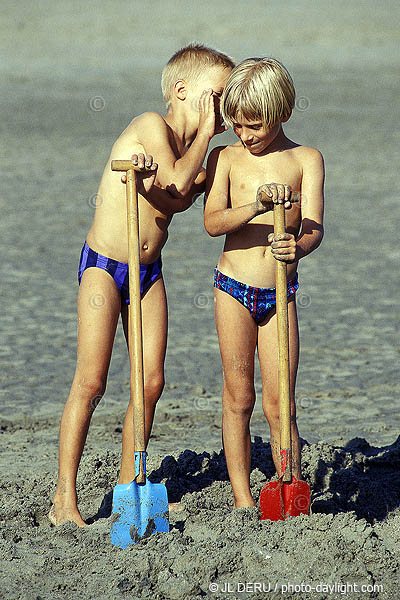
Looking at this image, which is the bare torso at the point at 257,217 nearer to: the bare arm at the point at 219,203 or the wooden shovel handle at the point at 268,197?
the bare arm at the point at 219,203

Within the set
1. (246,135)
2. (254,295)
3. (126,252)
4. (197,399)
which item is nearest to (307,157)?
(246,135)

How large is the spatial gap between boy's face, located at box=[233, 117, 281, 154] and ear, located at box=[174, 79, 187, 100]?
33cm

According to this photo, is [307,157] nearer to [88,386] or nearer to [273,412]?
[273,412]

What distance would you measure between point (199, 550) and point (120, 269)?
125cm

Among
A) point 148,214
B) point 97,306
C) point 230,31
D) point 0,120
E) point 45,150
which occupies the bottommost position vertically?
point 97,306

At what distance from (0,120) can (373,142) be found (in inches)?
253

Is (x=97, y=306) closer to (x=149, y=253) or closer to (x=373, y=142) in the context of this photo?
(x=149, y=253)

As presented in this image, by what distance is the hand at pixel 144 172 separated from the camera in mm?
3867

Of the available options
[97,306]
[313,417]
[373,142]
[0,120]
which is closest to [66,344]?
[313,417]

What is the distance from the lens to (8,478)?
4852 mm

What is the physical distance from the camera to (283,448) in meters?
3.83

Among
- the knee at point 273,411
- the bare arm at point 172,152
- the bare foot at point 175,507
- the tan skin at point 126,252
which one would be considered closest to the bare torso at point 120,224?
the tan skin at point 126,252

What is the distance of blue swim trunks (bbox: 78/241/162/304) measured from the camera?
13.8 ft

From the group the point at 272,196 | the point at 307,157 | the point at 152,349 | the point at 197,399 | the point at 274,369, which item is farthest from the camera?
the point at 197,399
